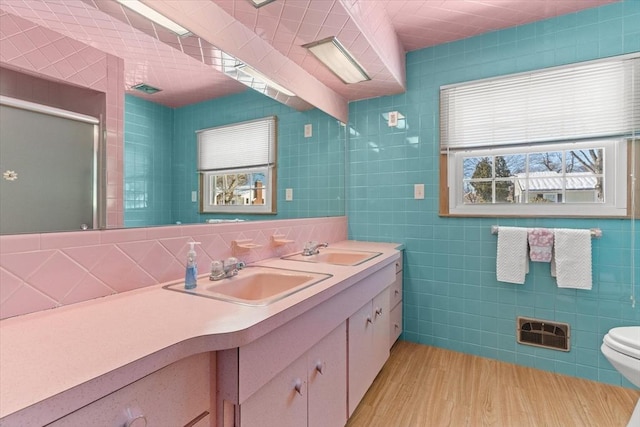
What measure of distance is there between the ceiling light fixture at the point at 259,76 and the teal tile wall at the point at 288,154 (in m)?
0.08

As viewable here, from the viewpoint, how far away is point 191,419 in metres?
0.72

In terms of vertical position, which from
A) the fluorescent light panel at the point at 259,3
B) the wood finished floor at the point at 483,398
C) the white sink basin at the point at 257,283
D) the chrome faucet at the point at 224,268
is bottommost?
the wood finished floor at the point at 483,398

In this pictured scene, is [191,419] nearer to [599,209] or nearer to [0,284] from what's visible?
[0,284]

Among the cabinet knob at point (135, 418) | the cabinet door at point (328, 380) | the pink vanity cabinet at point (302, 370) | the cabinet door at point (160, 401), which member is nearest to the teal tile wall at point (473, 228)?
the pink vanity cabinet at point (302, 370)

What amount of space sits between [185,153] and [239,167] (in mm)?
347

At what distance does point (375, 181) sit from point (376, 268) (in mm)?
1073

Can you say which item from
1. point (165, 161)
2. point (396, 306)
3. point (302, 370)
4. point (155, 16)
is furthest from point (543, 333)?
point (155, 16)

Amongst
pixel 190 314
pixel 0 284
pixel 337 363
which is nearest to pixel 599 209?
pixel 337 363

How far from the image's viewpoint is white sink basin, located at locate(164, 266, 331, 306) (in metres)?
1.17

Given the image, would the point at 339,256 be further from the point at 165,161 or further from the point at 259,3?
the point at 259,3

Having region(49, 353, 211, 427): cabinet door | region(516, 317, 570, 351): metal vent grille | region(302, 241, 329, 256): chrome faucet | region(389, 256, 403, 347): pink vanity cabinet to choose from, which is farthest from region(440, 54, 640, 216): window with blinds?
region(49, 353, 211, 427): cabinet door

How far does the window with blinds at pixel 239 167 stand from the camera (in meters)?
1.37

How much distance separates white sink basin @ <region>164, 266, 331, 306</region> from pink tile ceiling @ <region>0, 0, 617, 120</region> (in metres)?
0.75

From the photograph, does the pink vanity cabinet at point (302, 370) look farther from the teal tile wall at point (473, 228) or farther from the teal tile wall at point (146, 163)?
the teal tile wall at point (473, 228)
